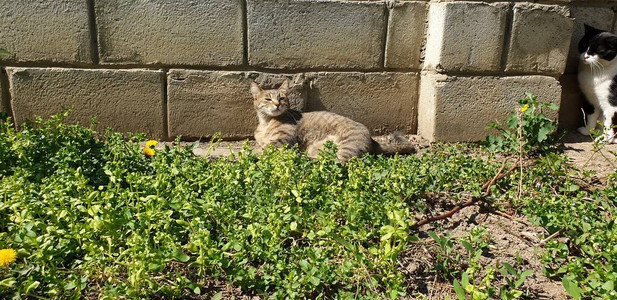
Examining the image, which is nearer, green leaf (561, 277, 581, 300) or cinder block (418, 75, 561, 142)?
green leaf (561, 277, 581, 300)

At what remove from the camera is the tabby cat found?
3.80 meters

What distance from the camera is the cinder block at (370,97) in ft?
13.4

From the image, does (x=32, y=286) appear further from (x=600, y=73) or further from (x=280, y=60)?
(x=600, y=73)

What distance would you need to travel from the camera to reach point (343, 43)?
156 inches

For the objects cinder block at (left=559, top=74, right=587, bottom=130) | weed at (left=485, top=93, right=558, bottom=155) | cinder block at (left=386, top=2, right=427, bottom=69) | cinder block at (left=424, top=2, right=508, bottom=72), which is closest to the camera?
Answer: weed at (left=485, top=93, right=558, bottom=155)

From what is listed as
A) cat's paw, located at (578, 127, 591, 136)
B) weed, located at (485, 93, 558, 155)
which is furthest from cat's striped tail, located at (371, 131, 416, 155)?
cat's paw, located at (578, 127, 591, 136)

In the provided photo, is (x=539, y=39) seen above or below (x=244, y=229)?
above

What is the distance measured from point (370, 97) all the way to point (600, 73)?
2.16 m

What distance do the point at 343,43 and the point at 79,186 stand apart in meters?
2.47

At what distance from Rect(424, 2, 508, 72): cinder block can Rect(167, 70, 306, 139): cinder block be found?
119cm

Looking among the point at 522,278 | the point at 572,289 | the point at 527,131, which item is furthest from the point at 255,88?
the point at 572,289

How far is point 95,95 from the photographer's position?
3729 mm

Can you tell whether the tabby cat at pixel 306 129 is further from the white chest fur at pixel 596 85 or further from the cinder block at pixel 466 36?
the white chest fur at pixel 596 85

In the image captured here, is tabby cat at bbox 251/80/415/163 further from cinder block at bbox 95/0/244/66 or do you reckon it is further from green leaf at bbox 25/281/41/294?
green leaf at bbox 25/281/41/294
